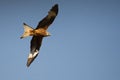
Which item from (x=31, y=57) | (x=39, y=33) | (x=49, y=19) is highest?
(x=49, y=19)

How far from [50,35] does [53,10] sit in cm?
53

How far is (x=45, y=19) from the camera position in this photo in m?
5.00

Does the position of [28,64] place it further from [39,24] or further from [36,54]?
[39,24]

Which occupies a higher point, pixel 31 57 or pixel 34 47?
pixel 34 47

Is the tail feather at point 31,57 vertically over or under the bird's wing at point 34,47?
under

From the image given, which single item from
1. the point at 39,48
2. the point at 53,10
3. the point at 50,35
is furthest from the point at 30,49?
the point at 53,10

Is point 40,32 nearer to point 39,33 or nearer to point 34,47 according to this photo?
point 39,33

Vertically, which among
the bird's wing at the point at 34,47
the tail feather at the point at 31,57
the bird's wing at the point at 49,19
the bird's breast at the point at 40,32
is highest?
the bird's wing at the point at 49,19

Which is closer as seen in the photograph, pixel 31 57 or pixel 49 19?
pixel 31 57

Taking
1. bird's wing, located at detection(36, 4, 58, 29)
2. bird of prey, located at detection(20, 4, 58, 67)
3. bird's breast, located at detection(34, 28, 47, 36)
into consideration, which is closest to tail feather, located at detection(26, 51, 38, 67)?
bird of prey, located at detection(20, 4, 58, 67)

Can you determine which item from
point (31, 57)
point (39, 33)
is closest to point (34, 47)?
point (31, 57)

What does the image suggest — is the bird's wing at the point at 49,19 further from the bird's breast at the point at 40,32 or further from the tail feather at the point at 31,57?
the tail feather at the point at 31,57

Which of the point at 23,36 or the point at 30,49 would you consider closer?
the point at 23,36

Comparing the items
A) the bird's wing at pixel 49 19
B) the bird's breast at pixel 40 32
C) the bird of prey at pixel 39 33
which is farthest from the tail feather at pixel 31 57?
the bird's wing at pixel 49 19
